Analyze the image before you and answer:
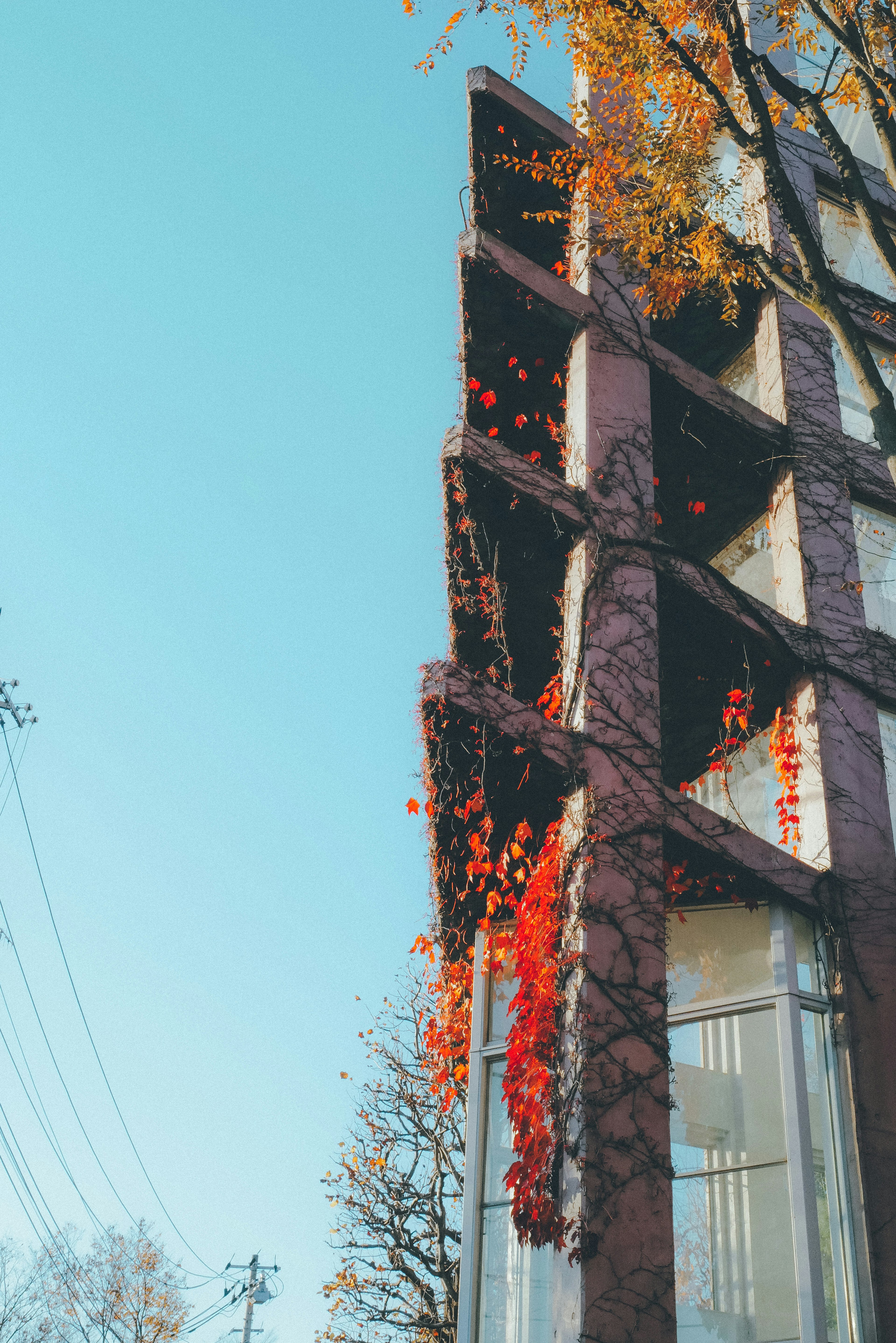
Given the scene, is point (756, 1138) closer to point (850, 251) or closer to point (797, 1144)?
point (797, 1144)

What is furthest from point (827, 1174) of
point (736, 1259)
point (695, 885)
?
point (695, 885)

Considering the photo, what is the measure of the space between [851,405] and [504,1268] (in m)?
9.80

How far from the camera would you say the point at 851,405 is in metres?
12.8

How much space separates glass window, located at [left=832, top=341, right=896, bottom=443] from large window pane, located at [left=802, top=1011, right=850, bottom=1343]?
22.3 ft

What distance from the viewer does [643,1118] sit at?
317 inches

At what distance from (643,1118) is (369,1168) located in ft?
42.9

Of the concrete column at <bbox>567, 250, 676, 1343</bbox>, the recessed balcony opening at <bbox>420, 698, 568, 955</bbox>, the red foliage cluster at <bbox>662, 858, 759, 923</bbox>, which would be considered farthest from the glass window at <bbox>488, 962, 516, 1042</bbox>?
the concrete column at <bbox>567, 250, 676, 1343</bbox>

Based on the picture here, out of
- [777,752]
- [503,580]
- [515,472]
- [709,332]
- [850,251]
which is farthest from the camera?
[850,251]

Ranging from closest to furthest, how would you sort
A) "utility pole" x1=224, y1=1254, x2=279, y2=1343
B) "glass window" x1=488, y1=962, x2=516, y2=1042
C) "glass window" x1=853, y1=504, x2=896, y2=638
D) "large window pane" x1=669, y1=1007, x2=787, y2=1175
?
"large window pane" x1=669, y1=1007, x2=787, y2=1175 → "glass window" x1=488, y1=962, x2=516, y2=1042 → "glass window" x1=853, y1=504, x2=896, y2=638 → "utility pole" x1=224, y1=1254, x2=279, y2=1343

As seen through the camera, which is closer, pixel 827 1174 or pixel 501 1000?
pixel 827 1174

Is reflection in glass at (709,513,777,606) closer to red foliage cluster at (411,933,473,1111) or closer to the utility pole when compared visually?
red foliage cluster at (411,933,473,1111)

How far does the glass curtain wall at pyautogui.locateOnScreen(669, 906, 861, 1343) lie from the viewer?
802 centimetres

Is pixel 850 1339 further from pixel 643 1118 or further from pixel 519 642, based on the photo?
pixel 519 642

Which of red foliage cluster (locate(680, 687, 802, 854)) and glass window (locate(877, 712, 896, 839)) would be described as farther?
glass window (locate(877, 712, 896, 839))
